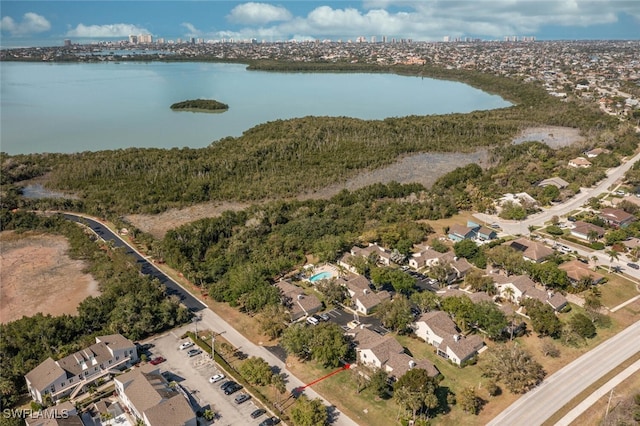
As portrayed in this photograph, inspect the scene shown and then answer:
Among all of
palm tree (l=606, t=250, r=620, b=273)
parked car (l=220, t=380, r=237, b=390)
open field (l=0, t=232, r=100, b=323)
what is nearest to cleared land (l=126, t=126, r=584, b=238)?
open field (l=0, t=232, r=100, b=323)

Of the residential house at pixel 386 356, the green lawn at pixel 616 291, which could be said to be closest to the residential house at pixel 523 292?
the green lawn at pixel 616 291

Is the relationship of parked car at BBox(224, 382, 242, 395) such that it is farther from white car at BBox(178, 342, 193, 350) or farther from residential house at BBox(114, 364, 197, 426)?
white car at BBox(178, 342, 193, 350)

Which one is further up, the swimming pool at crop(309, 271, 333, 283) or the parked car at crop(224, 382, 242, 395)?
the swimming pool at crop(309, 271, 333, 283)

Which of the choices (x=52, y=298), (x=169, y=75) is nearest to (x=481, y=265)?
(x=52, y=298)

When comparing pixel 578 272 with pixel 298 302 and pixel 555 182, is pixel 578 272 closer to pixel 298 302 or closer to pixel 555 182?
pixel 298 302

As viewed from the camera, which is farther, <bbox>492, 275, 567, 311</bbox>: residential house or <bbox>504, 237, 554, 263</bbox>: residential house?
<bbox>504, 237, 554, 263</bbox>: residential house

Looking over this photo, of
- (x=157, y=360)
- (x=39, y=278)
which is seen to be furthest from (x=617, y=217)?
(x=39, y=278)

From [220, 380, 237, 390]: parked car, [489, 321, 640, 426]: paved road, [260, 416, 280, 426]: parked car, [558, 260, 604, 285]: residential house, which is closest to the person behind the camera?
[260, 416, 280, 426]: parked car
